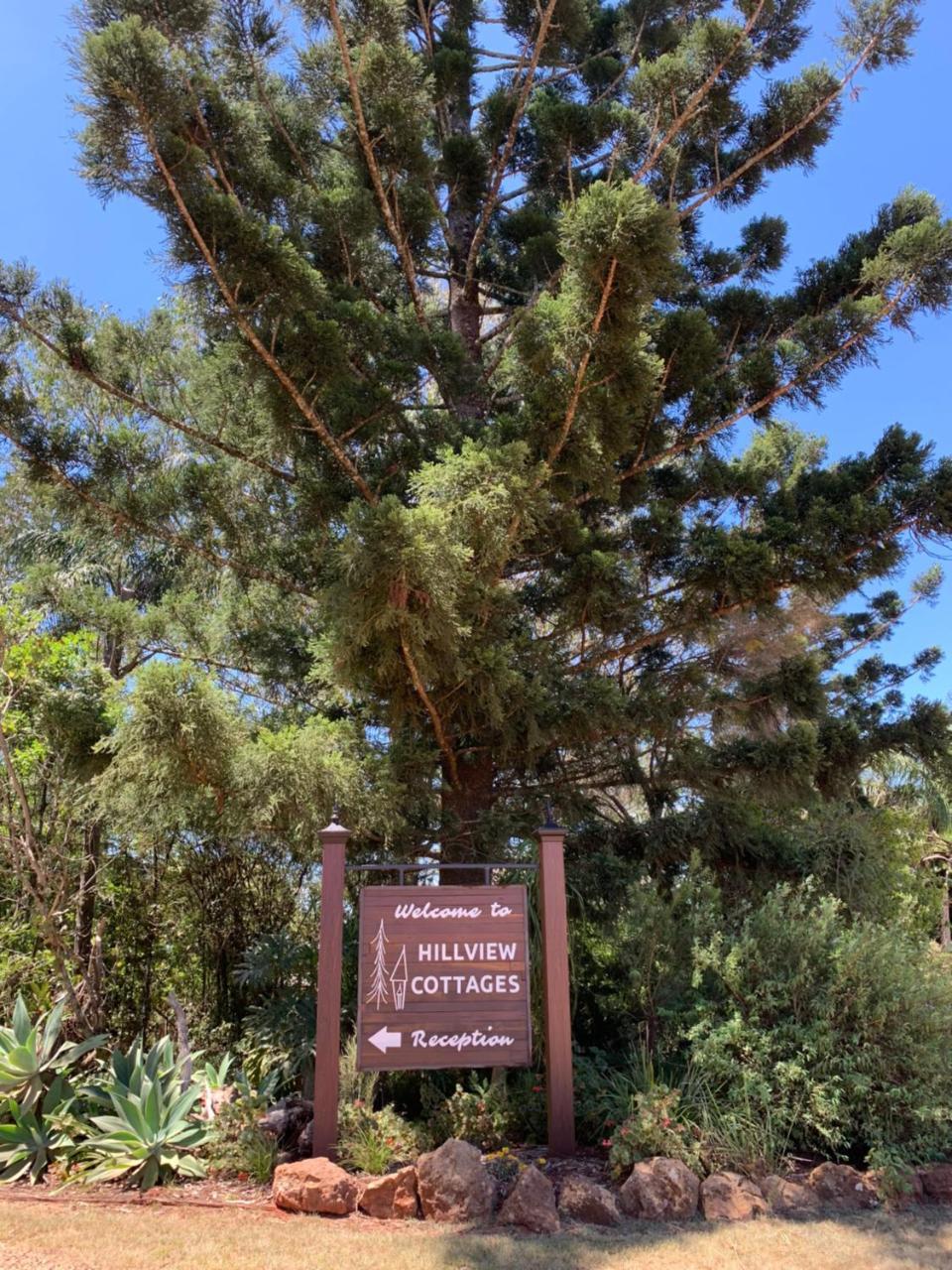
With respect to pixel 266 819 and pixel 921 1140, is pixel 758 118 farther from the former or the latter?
pixel 921 1140

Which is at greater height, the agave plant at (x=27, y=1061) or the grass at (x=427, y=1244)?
the agave plant at (x=27, y=1061)

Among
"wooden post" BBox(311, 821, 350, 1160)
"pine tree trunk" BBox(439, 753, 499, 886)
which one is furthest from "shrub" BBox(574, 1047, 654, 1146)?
"pine tree trunk" BBox(439, 753, 499, 886)

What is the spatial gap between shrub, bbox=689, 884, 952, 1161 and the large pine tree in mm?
2140

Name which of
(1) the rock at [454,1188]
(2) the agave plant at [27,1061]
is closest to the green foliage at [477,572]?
(2) the agave plant at [27,1061]

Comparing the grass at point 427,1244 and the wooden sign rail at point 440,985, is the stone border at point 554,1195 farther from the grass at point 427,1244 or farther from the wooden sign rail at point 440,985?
the wooden sign rail at point 440,985

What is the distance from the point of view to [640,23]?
921 cm

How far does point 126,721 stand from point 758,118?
7.86 meters

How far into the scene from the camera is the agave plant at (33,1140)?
488cm

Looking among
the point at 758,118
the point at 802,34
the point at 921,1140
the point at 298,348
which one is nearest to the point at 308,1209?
the point at 921,1140

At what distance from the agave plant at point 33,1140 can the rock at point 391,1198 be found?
1.86 m

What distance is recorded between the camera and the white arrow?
4.84m

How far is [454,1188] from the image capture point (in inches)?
166

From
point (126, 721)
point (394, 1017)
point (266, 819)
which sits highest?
point (126, 721)

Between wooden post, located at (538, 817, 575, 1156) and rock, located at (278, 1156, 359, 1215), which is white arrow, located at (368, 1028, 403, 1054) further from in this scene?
wooden post, located at (538, 817, 575, 1156)
